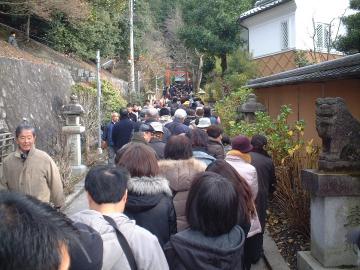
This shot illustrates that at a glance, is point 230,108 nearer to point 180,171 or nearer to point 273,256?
point 273,256

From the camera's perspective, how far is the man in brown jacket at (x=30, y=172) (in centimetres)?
463

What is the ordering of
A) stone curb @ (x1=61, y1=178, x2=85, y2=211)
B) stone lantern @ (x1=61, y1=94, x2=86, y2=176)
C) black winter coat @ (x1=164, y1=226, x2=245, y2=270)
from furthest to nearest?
stone lantern @ (x1=61, y1=94, x2=86, y2=176), stone curb @ (x1=61, y1=178, x2=85, y2=211), black winter coat @ (x1=164, y1=226, x2=245, y2=270)

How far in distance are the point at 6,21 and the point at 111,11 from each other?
6.57 meters

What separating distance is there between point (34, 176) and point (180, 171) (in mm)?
1628

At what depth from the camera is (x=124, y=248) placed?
2.46 m

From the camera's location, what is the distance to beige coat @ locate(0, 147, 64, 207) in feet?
15.2

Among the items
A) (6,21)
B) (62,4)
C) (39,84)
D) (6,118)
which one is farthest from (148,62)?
(6,118)

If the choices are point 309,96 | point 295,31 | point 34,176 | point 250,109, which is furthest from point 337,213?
point 295,31

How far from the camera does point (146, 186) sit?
3402 millimetres

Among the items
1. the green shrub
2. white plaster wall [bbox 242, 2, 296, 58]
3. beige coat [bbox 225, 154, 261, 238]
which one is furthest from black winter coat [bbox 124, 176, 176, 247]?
white plaster wall [bbox 242, 2, 296, 58]

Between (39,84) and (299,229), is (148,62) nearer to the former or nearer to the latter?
(39,84)

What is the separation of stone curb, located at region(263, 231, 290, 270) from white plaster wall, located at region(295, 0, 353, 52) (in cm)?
1636

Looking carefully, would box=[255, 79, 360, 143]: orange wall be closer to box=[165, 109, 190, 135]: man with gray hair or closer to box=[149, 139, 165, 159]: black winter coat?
box=[165, 109, 190, 135]: man with gray hair

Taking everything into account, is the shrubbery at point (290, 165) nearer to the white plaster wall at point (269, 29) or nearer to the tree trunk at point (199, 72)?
the white plaster wall at point (269, 29)
